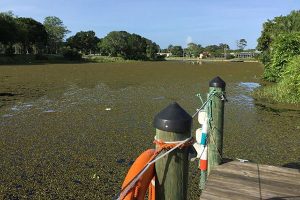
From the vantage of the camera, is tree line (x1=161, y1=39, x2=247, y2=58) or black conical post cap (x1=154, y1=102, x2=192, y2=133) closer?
black conical post cap (x1=154, y1=102, x2=192, y2=133)

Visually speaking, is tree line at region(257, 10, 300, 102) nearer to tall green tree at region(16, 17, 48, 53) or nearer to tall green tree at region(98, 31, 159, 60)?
tall green tree at region(16, 17, 48, 53)

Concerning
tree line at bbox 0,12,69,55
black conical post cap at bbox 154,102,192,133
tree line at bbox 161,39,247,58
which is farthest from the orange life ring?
tree line at bbox 161,39,247,58

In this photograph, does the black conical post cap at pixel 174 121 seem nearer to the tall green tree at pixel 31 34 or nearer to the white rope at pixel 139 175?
the white rope at pixel 139 175

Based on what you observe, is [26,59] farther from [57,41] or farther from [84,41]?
[84,41]

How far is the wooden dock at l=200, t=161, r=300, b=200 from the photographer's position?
3707mm

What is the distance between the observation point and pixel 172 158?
A: 6.60 ft

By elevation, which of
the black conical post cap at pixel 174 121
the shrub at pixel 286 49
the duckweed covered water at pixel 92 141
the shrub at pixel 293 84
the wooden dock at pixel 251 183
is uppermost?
the shrub at pixel 286 49

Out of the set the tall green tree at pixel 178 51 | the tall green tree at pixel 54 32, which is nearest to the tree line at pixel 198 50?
the tall green tree at pixel 178 51

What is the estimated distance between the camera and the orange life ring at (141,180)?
1904 mm

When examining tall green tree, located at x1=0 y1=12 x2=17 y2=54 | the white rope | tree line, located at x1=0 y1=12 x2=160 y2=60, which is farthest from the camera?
tree line, located at x1=0 y1=12 x2=160 y2=60

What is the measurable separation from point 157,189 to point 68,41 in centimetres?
10920

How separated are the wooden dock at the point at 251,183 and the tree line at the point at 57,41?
6257 centimetres

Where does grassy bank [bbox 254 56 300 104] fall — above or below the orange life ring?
below

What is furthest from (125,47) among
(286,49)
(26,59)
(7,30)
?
(286,49)
